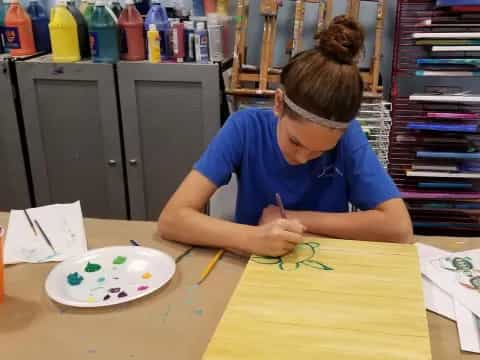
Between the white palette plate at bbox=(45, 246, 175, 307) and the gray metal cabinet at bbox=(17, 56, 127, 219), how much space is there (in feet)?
4.08

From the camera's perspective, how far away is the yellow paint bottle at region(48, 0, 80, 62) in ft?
7.20

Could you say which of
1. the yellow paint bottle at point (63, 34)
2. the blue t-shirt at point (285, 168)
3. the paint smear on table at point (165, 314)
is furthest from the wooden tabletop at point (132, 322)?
the yellow paint bottle at point (63, 34)

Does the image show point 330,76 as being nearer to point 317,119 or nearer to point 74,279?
point 317,119

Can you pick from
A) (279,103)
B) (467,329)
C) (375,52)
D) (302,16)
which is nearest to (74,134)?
(302,16)

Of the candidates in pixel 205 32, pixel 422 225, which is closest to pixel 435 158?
pixel 422 225

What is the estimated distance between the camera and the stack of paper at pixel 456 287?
0.86 meters

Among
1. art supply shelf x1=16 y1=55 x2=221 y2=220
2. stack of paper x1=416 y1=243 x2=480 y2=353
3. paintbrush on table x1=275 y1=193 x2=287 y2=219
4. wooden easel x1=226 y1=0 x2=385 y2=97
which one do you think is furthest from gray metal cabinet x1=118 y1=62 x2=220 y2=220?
stack of paper x1=416 y1=243 x2=480 y2=353

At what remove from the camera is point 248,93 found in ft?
6.87

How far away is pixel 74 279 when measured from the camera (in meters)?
1.03

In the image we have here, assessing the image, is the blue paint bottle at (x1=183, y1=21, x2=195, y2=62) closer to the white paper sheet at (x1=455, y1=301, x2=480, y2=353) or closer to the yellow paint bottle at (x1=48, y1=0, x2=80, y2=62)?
the yellow paint bottle at (x1=48, y1=0, x2=80, y2=62)

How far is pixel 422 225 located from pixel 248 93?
0.88m

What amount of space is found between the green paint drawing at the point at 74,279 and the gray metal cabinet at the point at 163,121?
123 centimetres

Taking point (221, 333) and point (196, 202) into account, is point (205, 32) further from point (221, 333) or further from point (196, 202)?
point (221, 333)

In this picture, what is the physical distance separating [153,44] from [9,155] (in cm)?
86
